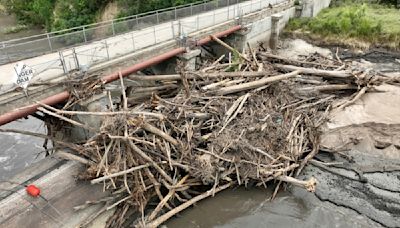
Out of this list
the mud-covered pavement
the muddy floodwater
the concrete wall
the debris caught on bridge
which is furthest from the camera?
the concrete wall

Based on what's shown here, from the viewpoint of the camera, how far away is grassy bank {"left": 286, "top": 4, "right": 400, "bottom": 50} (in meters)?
26.2

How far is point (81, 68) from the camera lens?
13.8 meters

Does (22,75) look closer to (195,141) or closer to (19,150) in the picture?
(195,141)

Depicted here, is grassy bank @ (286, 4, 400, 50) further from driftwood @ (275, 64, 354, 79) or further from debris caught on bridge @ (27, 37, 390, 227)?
debris caught on bridge @ (27, 37, 390, 227)

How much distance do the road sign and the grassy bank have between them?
73.7ft

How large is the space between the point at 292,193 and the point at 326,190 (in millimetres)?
1215

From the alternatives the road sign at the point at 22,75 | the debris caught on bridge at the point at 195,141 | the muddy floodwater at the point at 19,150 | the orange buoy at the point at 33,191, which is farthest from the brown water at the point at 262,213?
the muddy floodwater at the point at 19,150

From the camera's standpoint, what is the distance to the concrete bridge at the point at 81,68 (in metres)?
10.9

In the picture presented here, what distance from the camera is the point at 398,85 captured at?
18.3 m

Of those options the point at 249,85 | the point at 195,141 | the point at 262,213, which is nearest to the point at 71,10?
the point at 249,85

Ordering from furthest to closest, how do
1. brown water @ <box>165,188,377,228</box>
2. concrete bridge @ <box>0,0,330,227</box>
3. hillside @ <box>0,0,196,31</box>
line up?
hillside @ <box>0,0,196,31</box>
brown water @ <box>165,188,377,228</box>
concrete bridge @ <box>0,0,330,227</box>

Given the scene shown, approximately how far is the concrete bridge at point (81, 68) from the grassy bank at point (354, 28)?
5722mm

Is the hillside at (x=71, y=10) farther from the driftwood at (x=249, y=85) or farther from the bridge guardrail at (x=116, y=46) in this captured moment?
the driftwood at (x=249, y=85)

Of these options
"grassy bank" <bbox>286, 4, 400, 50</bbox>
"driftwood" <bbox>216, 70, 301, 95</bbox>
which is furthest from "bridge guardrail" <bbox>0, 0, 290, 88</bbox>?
"grassy bank" <bbox>286, 4, 400, 50</bbox>
